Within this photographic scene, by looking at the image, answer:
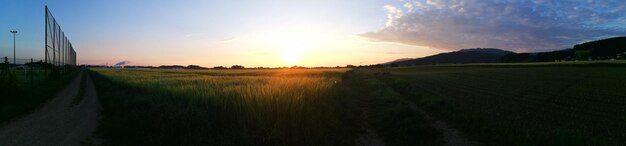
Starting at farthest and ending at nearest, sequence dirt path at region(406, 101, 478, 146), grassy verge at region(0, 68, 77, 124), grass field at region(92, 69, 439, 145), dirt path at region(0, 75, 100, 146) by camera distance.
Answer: grassy verge at region(0, 68, 77, 124) < dirt path at region(406, 101, 478, 146) < dirt path at region(0, 75, 100, 146) < grass field at region(92, 69, 439, 145)

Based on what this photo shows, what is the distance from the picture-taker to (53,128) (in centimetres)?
966

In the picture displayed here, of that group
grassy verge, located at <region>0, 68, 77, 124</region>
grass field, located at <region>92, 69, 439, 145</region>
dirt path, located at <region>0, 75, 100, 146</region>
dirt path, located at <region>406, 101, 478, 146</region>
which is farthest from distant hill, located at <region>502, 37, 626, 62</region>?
dirt path, located at <region>0, 75, 100, 146</region>

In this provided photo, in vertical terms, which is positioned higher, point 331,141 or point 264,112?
point 264,112

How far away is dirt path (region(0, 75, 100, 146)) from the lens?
8234 mm

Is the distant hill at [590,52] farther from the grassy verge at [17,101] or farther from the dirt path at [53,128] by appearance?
the dirt path at [53,128]

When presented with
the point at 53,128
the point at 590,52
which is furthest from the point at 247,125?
the point at 590,52

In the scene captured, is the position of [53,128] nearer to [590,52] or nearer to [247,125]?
[247,125]

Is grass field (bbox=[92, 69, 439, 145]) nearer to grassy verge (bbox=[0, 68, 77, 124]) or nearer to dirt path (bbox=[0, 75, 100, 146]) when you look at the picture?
dirt path (bbox=[0, 75, 100, 146])

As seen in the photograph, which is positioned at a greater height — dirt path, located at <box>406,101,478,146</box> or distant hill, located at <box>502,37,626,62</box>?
distant hill, located at <box>502,37,626,62</box>

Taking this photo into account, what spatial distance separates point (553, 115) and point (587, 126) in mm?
2206

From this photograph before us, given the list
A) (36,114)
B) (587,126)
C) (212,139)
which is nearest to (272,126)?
(212,139)

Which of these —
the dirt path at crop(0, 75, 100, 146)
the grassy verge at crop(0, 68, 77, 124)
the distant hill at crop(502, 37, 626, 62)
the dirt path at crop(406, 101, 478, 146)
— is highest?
the distant hill at crop(502, 37, 626, 62)

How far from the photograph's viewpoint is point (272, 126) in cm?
836

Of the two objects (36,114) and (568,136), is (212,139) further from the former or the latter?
(36,114)
